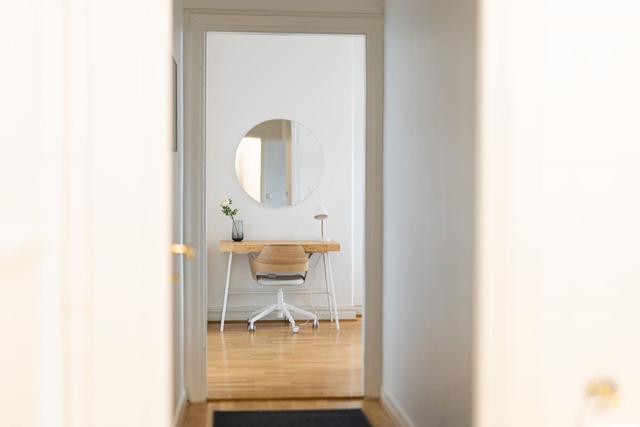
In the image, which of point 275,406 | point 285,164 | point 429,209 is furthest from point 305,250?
point 429,209

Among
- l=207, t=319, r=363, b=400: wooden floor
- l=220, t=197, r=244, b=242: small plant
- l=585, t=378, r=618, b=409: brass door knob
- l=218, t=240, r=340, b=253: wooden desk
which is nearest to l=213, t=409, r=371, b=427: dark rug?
l=207, t=319, r=363, b=400: wooden floor

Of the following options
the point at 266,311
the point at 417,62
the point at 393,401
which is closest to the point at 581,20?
the point at 417,62

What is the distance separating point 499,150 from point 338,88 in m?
5.60

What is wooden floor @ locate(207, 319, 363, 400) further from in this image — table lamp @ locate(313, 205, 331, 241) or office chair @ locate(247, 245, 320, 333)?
table lamp @ locate(313, 205, 331, 241)

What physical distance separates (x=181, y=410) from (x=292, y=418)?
1.89 feet

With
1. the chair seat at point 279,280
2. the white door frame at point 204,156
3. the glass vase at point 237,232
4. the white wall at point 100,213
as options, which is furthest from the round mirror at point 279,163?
the white wall at point 100,213

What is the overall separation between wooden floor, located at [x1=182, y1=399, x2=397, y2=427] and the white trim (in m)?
0.02

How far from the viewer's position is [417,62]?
3109mm

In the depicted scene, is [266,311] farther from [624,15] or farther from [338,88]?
[624,15]

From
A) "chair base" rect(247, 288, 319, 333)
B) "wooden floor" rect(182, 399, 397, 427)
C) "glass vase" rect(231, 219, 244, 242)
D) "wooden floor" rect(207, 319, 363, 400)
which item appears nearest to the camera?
"wooden floor" rect(182, 399, 397, 427)

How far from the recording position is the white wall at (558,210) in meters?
1.25

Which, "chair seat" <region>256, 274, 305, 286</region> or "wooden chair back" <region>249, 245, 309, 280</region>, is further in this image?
"chair seat" <region>256, 274, 305, 286</region>

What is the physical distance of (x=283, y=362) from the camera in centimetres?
500

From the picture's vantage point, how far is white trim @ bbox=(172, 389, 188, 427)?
3480 millimetres
